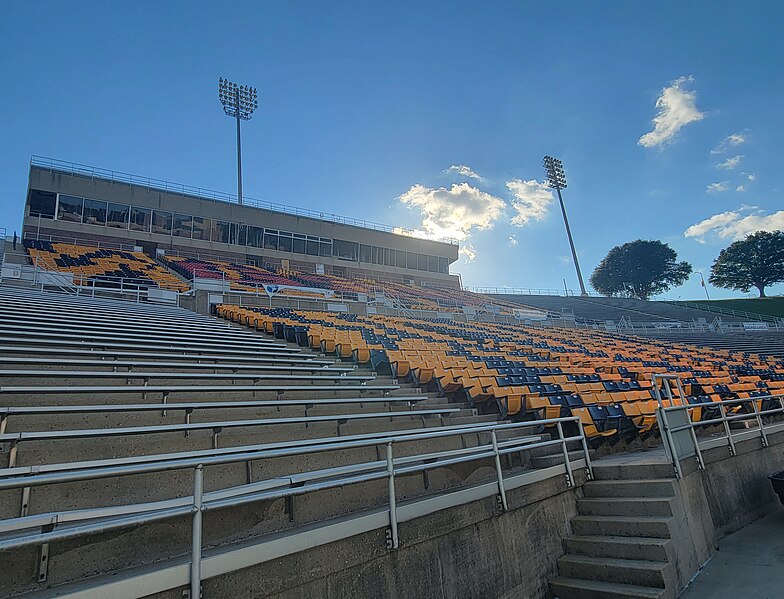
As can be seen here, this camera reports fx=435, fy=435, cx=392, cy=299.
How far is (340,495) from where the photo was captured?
128 inches

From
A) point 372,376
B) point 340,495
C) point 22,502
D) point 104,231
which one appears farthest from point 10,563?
point 104,231

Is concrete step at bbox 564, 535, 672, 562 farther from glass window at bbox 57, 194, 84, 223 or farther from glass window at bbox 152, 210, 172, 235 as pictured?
glass window at bbox 57, 194, 84, 223

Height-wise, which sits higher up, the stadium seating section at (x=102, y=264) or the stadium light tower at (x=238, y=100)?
the stadium light tower at (x=238, y=100)

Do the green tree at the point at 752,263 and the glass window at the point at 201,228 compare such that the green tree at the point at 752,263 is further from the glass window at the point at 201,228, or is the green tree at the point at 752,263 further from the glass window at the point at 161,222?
the glass window at the point at 161,222

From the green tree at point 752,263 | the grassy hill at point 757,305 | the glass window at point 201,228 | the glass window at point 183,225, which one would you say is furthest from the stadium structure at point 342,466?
the green tree at point 752,263

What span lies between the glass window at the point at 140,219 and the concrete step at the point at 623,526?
87.8ft

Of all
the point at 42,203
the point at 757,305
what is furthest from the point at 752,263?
the point at 42,203

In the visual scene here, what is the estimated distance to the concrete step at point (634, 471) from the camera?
4223 millimetres

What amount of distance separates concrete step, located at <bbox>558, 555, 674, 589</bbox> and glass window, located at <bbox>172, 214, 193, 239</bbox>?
88.3 feet

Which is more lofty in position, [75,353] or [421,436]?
[75,353]

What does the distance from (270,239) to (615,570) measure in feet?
92.6

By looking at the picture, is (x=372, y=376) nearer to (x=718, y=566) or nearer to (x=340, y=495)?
(x=340, y=495)

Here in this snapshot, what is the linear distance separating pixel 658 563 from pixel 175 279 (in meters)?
18.8

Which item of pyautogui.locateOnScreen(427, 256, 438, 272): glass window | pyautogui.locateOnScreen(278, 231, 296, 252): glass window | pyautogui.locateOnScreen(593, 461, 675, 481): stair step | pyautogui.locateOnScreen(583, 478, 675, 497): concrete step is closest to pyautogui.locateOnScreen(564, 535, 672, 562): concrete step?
pyautogui.locateOnScreen(583, 478, 675, 497): concrete step
